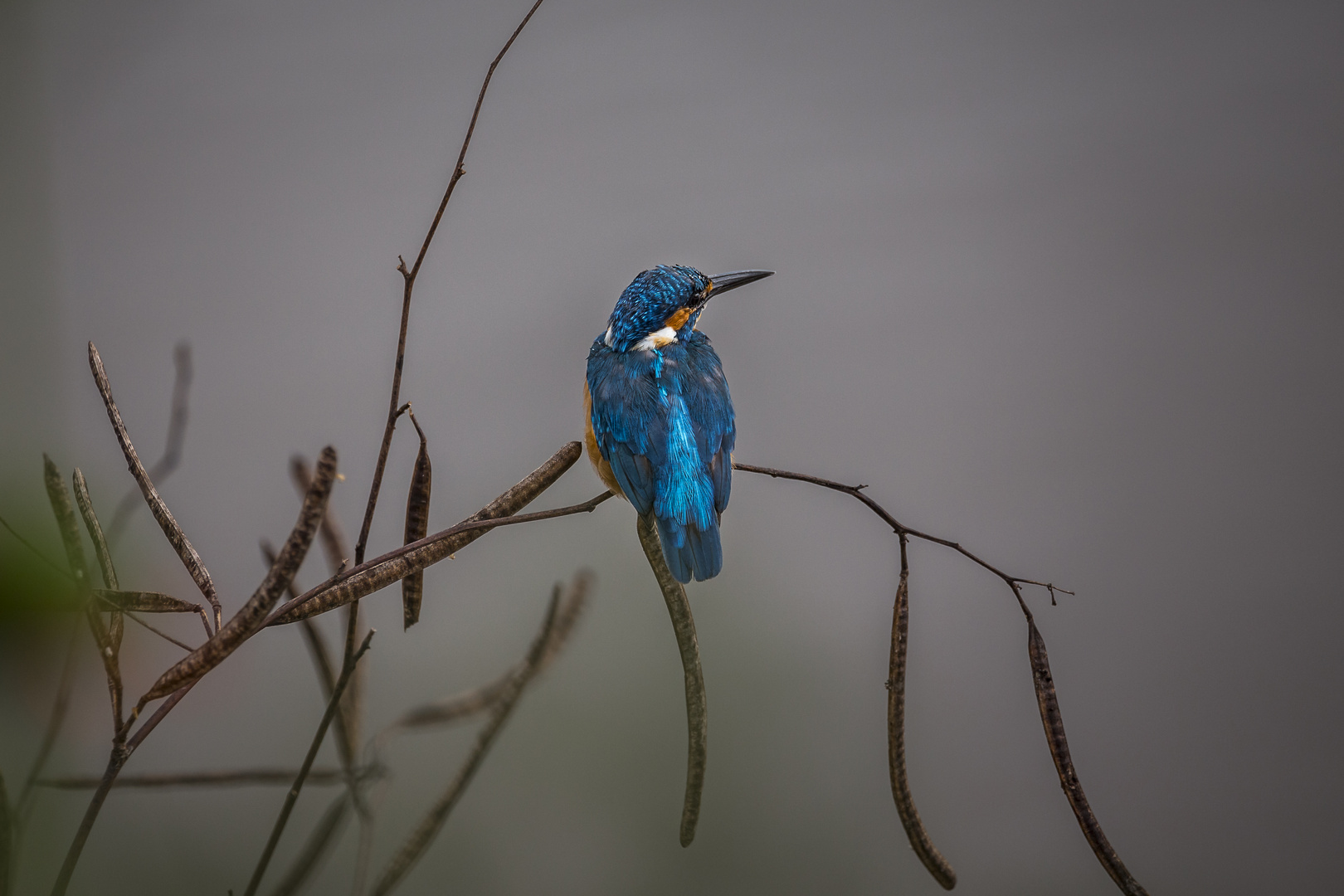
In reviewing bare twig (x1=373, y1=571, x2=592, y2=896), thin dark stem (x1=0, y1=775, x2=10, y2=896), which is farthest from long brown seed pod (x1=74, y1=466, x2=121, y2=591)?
bare twig (x1=373, y1=571, x2=592, y2=896)

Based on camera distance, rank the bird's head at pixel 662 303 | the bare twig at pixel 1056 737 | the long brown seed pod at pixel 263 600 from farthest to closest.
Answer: the bird's head at pixel 662 303
the bare twig at pixel 1056 737
the long brown seed pod at pixel 263 600

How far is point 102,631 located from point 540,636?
11.2 inches

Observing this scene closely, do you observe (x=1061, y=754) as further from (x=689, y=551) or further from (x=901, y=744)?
(x=689, y=551)

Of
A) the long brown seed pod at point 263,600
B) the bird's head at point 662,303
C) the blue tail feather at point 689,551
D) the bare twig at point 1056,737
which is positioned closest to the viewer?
the long brown seed pod at point 263,600

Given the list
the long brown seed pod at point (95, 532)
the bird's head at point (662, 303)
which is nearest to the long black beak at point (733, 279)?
the bird's head at point (662, 303)

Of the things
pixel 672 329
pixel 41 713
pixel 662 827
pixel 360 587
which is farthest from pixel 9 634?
pixel 662 827

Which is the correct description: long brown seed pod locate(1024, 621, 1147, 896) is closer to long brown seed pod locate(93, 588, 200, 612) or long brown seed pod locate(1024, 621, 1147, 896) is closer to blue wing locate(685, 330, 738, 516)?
blue wing locate(685, 330, 738, 516)

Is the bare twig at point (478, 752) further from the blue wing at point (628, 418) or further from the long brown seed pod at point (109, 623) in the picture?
the long brown seed pod at point (109, 623)

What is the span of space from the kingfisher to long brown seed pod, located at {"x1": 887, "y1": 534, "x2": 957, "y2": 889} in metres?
0.14

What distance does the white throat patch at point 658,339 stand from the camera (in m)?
0.78

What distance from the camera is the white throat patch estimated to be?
0.78 meters

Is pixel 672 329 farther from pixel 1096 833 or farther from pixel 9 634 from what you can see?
pixel 9 634

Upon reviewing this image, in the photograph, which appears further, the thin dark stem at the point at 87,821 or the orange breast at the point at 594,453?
the orange breast at the point at 594,453

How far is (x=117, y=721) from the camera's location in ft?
1.37
